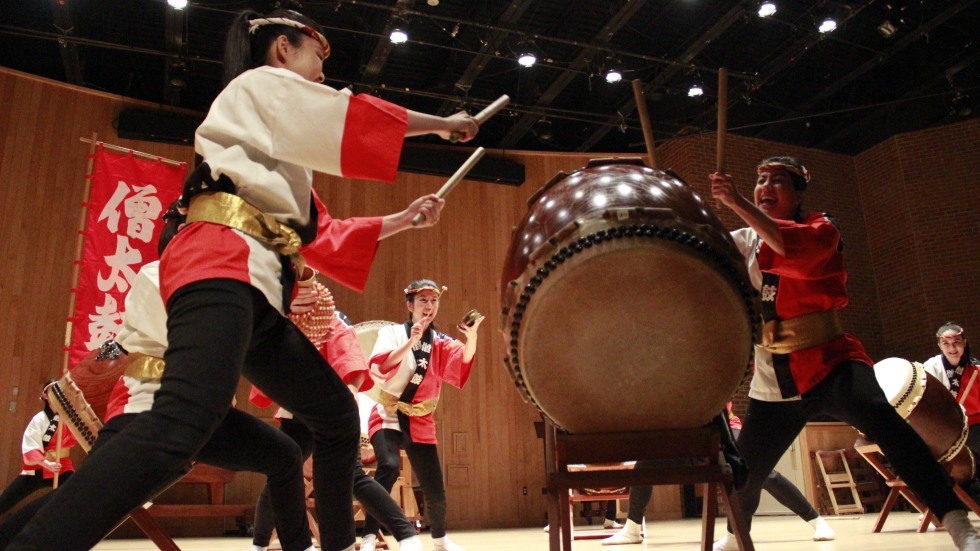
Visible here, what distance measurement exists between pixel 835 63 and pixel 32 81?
310 inches

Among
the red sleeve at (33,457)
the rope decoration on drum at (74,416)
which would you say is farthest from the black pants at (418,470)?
the red sleeve at (33,457)

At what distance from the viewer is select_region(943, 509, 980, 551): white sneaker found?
6.20 feet

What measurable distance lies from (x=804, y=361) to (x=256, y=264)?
1.62 meters

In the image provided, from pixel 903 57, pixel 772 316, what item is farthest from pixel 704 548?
pixel 903 57

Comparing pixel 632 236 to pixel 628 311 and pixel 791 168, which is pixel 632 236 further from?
pixel 791 168

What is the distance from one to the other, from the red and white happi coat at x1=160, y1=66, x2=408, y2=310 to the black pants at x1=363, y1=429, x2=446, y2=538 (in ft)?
8.11

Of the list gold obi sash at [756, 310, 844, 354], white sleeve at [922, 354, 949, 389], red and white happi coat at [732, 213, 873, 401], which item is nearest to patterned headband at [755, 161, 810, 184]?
red and white happi coat at [732, 213, 873, 401]

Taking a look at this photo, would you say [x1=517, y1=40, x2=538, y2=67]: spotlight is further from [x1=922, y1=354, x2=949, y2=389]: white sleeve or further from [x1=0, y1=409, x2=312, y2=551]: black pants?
[x1=0, y1=409, x2=312, y2=551]: black pants

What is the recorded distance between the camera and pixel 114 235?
5.83m

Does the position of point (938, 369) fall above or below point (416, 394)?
above

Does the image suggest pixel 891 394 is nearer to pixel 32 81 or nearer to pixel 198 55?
pixel 198 55

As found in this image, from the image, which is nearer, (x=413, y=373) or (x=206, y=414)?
(x=206, y=414)

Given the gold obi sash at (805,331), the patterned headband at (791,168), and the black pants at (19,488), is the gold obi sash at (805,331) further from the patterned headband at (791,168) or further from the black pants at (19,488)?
the black pants at (19,488)

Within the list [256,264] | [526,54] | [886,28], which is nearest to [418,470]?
[256,264]
